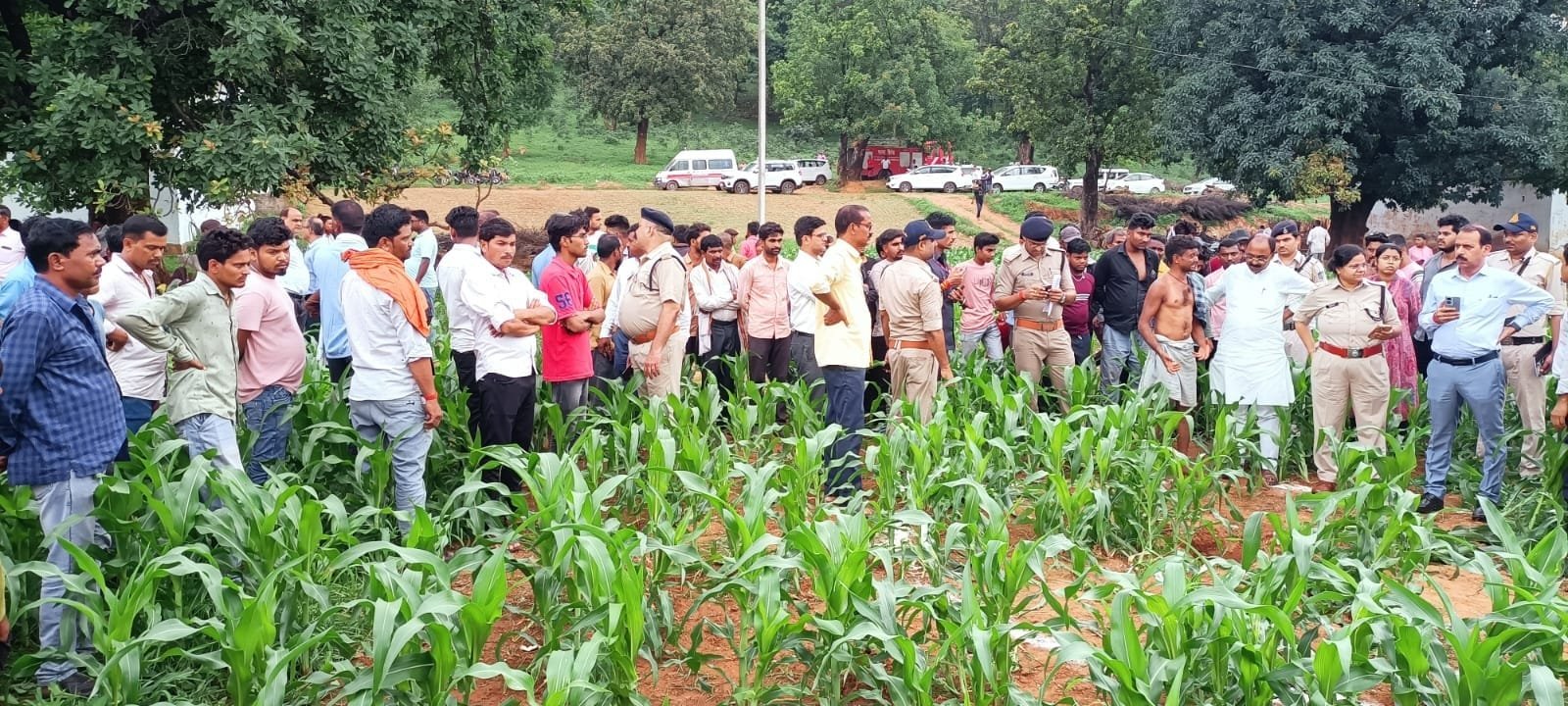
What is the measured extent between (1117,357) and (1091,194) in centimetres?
2881

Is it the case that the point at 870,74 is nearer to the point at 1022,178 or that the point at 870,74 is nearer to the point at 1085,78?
the point at 1022,178

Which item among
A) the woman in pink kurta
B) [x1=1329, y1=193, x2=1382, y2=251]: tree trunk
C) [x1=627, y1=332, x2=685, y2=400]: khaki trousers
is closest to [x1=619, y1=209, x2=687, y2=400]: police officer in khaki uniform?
[x1=627, y1=332, x2=685, y2=400]: khaki trousers

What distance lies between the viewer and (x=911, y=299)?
7.44 m

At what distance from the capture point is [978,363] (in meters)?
8.94

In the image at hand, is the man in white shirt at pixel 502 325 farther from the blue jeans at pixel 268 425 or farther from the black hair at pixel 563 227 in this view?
the blue jeans at pixel 268 425

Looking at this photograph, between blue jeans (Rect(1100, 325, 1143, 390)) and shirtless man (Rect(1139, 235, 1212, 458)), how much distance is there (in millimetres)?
762

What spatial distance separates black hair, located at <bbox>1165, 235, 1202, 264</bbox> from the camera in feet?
26.6

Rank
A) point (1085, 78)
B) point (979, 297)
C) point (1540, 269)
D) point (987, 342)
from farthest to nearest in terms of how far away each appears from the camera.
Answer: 1. point (1085, 78)
2. point (987, 342)
3. point (979, 297)
4. point (1540, 269)

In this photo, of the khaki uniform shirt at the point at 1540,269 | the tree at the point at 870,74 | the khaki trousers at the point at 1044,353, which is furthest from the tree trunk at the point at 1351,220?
the khaki trousers at the point at 1044,353

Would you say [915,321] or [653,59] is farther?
[653,59]

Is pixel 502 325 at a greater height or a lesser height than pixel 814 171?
lesser

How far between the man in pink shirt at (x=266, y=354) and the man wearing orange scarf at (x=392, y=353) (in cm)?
38

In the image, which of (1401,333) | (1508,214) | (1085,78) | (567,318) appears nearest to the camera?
(567,318)

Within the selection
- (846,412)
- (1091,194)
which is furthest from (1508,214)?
(846,412)
